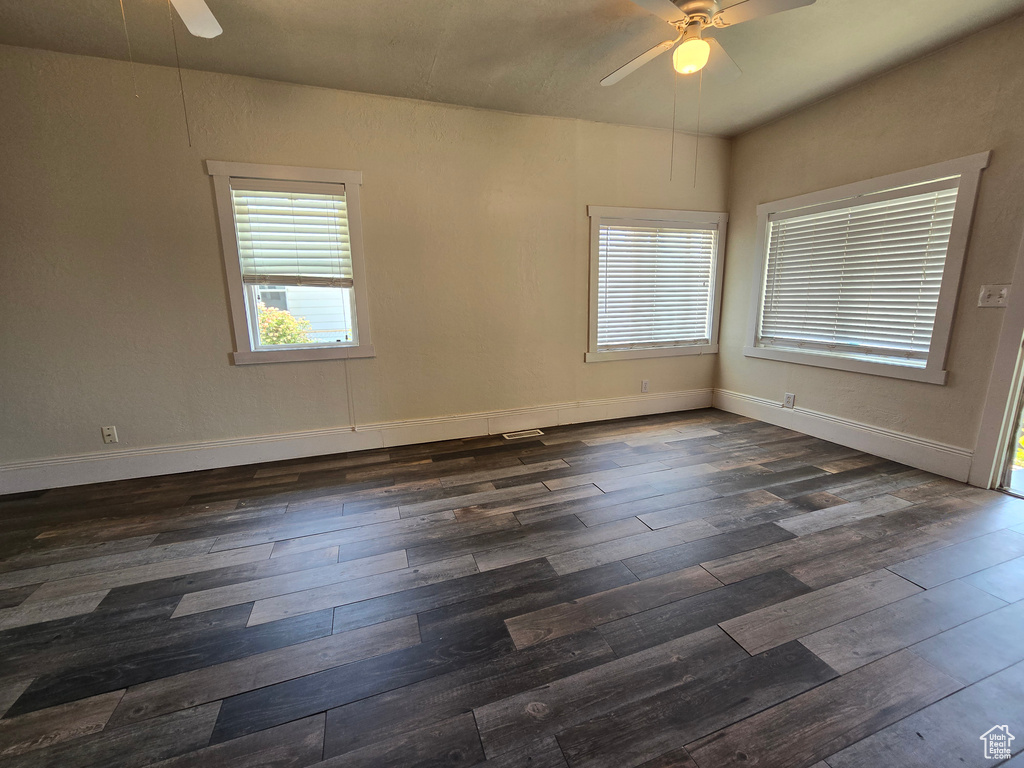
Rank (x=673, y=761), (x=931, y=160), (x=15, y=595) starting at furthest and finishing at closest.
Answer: (x=931, y=160)
(x=15, y=595)
(x=673, y=761)

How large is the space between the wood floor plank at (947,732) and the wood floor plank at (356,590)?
1.40m

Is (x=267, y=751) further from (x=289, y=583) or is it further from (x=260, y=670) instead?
(x=289, y=583)

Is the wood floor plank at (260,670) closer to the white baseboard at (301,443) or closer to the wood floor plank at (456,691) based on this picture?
the wood floor plank at (456,691)

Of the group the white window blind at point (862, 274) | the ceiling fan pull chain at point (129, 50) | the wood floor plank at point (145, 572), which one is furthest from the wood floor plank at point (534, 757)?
the ceiling fan pull chain at point (129, 50)

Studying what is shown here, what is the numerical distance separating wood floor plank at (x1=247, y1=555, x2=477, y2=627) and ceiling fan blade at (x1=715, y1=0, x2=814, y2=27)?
289 cm

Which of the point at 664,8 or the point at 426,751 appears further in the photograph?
the point at 664,8

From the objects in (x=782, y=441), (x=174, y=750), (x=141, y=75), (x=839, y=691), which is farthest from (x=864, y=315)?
(x=141, y=75)

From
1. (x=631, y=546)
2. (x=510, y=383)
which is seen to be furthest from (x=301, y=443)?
(x=631, y=546)

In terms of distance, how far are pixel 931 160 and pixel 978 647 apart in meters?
2.96

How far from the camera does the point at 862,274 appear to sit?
310 cm

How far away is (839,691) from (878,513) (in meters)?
1.48

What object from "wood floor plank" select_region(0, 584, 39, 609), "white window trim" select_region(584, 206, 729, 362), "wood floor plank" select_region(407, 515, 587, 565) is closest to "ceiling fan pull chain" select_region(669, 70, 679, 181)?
"white window trim" select_region(584, 206, 729, 362)

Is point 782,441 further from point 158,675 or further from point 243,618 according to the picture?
point 158,675

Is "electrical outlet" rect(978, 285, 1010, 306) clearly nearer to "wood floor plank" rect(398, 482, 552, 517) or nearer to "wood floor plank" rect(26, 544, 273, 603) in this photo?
"wood floor plank" rect(398, 482, 552, 517)
